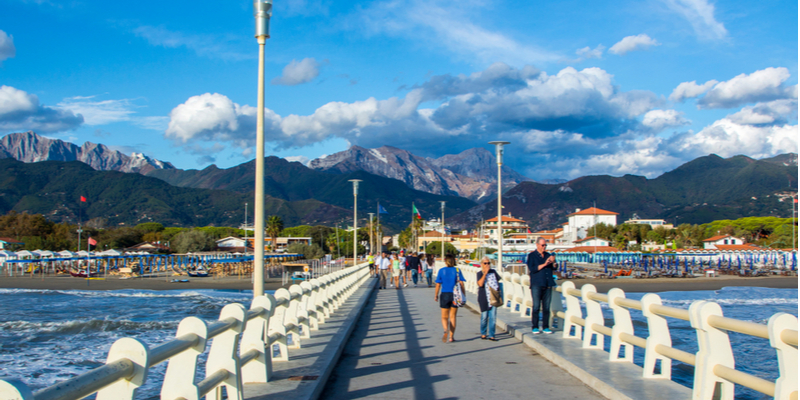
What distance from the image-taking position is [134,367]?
3289 millimetres

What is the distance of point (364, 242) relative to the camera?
18150 centimetres

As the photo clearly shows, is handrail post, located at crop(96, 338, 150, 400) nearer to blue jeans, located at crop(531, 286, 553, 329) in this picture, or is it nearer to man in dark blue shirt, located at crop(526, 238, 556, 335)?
man in dark blue shirt, located at crop(526, 238, 556, 335)

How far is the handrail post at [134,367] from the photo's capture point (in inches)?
128

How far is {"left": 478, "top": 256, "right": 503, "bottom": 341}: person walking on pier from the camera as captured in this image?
1051 centimetres

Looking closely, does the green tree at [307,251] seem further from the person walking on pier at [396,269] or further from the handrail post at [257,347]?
the handrail post at [257,347]

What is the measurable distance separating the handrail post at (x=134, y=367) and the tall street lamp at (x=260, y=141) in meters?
6.49

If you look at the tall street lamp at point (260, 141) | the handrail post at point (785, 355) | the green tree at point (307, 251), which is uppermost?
the tall street lamp at point (260, 141)

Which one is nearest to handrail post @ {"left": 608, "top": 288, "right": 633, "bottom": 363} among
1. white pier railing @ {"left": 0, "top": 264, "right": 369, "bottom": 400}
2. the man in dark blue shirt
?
the man in dark blue shirt

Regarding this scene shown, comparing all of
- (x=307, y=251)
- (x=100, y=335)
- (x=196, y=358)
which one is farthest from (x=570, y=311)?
(x=307, y=251)

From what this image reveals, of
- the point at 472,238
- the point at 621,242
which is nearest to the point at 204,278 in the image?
the point at 621,242

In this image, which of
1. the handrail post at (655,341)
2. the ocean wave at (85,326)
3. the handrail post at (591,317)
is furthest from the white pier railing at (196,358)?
the ocean wave at (85,326)

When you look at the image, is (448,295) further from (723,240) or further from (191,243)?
(723,240)

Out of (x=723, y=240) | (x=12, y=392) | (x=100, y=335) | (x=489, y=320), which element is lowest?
(x=100, y=335)

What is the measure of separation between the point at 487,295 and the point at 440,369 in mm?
2663
